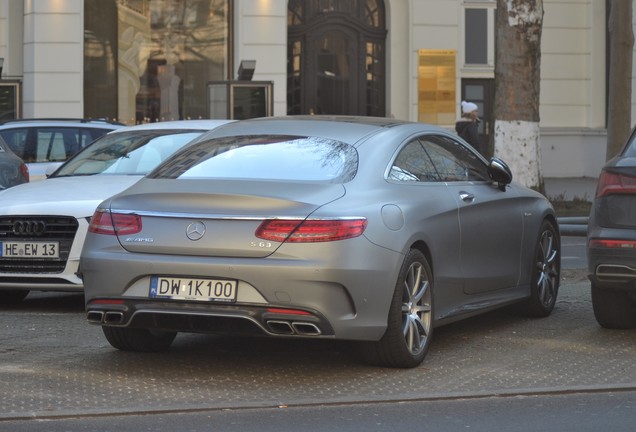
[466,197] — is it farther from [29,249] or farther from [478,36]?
[478,36]

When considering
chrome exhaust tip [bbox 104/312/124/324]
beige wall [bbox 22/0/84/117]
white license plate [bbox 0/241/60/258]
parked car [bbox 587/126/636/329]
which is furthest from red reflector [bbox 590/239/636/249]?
beige wall [bbox 22/0/84/117]

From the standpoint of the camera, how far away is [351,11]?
2869 cm

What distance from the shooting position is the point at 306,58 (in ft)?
93.4

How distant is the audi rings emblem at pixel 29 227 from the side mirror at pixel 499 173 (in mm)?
3279

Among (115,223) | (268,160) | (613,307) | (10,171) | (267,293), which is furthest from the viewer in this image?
(10,171)

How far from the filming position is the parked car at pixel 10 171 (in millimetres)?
12414

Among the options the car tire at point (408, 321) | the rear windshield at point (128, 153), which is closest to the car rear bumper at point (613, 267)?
the car tire at point (408, 321)

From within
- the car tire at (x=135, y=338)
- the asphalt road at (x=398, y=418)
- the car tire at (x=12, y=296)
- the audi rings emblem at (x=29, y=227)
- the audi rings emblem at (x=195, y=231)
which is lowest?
the asphalt road at (x=398, y=418)

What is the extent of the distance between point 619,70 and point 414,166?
38.2 ft

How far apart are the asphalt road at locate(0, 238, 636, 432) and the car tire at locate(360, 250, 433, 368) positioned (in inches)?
3.6

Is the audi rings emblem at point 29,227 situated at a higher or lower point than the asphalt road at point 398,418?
higher

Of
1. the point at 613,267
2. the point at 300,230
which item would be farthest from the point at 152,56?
the point at 300,230

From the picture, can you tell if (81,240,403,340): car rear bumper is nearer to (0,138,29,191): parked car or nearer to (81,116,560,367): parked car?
(81,116,560,367): parked car

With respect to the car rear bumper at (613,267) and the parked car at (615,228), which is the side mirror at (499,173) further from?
the car rear bumper at (613,267)
